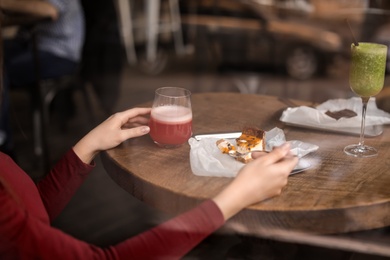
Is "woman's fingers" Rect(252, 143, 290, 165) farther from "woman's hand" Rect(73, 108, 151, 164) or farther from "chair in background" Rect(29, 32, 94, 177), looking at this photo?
"chair in background" Rect(29, 32, 94, 177)

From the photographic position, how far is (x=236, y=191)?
882mm

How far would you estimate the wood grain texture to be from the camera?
35.6 inches

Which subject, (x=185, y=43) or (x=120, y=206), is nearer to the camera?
(x=120, y=206)

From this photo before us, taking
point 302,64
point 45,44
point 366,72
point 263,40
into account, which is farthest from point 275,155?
point 302,64

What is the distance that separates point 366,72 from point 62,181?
66 centimetres

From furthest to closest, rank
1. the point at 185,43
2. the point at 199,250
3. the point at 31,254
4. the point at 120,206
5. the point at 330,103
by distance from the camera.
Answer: the point at 185,43
the point at 120,206
the point at 330,103
the point at 199,250
the point at 31,254

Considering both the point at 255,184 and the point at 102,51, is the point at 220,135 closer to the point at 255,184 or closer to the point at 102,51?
the point at 255,184

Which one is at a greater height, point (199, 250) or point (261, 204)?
point (261, 204)

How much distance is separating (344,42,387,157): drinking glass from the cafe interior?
0.13ft

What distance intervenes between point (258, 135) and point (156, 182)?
0.23m

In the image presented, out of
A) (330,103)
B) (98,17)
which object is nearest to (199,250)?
(330,103)

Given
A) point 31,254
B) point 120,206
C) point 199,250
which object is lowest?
point 120,206

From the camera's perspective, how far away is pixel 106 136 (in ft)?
3.75

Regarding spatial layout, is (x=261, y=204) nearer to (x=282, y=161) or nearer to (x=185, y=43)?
(x=282, y=161)
